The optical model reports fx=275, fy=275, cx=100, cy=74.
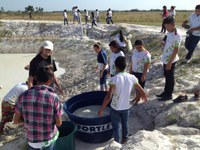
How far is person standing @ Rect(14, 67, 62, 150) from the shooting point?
3.54 metres


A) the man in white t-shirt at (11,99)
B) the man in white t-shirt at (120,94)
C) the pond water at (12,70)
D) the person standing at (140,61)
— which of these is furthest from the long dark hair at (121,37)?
the pond water at (12,70)

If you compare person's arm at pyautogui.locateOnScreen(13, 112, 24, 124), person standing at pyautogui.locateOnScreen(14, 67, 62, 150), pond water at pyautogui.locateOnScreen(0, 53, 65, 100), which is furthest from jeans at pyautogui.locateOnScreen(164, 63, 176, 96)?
pond water at pyautogui.locateOnScreen(0, 53, 65, 100)

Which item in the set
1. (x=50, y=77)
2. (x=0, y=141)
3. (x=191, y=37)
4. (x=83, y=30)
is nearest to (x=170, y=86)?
(x=191, y=37)

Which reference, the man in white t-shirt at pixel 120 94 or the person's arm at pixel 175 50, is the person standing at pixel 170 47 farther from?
the man in white t-shirt at pixel 120 94

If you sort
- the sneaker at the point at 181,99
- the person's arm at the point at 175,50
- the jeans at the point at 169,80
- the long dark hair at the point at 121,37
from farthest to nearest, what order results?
the long dark hair at the point at 121,37 < the sneaker at the point at 181,99 < the jeans at the point at 169,80 < the person's arm at the point at 175,50

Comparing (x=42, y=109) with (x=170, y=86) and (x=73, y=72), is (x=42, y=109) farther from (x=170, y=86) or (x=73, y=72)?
(x=73, y=72)

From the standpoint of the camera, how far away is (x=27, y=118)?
12.1 ft

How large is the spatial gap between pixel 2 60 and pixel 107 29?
8716mm

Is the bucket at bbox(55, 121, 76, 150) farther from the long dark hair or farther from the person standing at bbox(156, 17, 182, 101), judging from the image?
the long dark hair

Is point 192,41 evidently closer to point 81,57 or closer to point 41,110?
point 41,110

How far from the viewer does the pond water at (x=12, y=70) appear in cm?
1280

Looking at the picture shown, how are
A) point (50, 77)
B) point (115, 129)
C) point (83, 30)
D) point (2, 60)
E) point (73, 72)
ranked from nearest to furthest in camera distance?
point (50, 77), point (115, 129), point (73, 72), point (2, 60), point (83, 30)

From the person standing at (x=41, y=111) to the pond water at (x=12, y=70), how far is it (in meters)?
7.59

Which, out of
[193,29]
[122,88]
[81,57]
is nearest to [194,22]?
[193,29]
